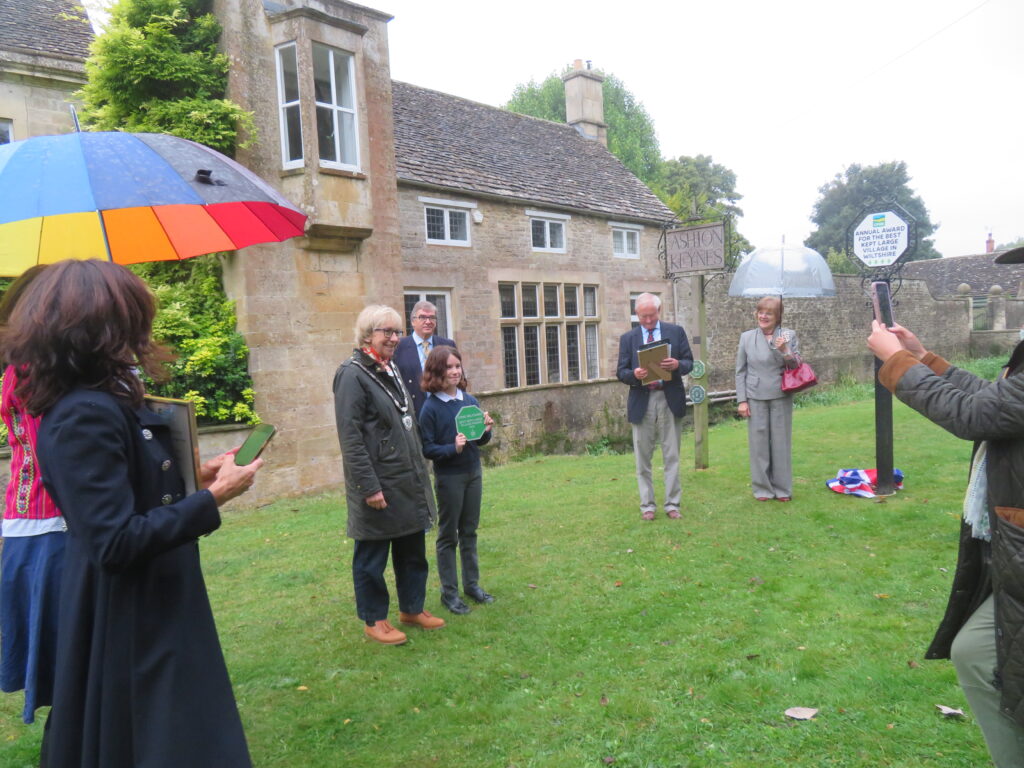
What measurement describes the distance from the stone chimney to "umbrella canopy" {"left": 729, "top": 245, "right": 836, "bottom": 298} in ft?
46.0

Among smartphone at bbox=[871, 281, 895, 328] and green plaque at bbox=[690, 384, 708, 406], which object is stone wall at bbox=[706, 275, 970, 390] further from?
smartphone at bbox=[871, 281, 895, 328]

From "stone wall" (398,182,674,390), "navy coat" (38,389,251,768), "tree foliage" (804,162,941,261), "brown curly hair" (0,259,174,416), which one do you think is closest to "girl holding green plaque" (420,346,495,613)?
"navy coat" (38,389,251,768)

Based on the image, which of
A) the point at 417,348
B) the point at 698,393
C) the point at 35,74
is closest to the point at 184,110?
the point at 35,74

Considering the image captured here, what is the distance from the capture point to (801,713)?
350 centimetres

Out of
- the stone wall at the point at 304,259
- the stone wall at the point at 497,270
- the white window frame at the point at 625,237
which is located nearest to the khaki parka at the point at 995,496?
the stone wall at the point at 304,259

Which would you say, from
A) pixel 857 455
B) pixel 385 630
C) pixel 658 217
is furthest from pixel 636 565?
pixel 658 217

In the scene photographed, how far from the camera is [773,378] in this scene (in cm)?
769

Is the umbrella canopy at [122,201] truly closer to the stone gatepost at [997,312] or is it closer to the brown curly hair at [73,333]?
the brown curly hair at [73,333]

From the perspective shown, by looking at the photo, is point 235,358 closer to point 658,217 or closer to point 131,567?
point 131,567

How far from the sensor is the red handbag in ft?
24.7

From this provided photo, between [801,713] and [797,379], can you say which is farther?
[797,379]

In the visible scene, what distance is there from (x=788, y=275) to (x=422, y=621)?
7.36 metres

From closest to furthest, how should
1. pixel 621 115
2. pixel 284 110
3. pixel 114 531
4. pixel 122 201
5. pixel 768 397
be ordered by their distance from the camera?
pixel 114 531 < pixel 122 201 < pixel 768 397 < pixel 284 110 < pixel 621 115

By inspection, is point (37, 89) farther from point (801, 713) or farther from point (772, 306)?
point (801, 713)
